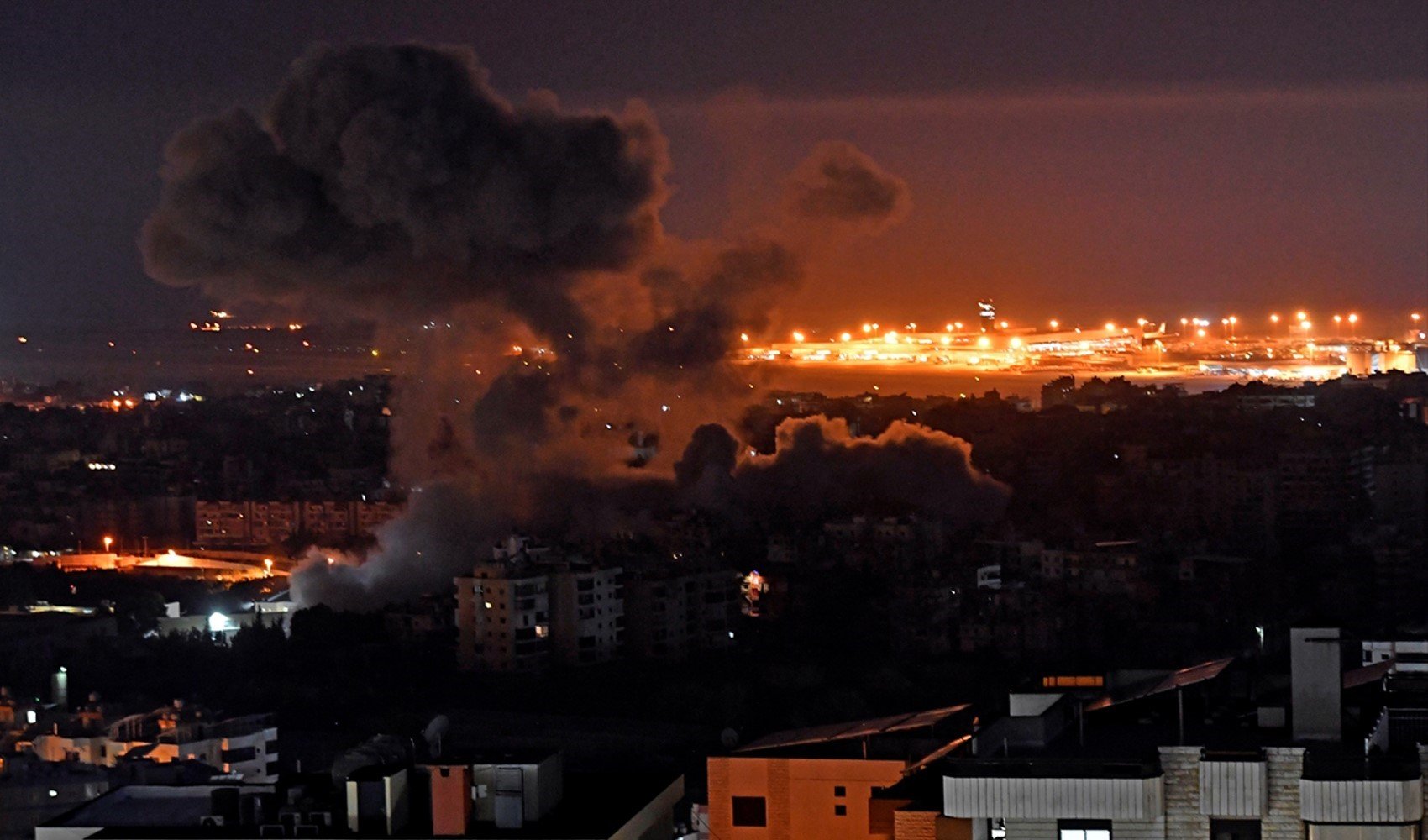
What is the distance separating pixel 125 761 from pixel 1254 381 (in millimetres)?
41650

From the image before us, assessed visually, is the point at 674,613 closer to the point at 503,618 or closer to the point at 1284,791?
the point at 503,618

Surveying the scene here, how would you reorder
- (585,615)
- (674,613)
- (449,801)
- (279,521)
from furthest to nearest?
(279,521), (674,613), (585,615), (449,801)

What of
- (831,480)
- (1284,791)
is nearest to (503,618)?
(831,480)

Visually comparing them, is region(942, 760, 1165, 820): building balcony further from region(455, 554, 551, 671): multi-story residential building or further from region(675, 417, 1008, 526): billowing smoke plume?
region(675, 417, 1008, 526): billowing smoke plume

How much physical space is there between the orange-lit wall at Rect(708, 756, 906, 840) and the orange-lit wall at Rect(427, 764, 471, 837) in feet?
4.31

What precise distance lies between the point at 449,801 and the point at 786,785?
1.70 meters

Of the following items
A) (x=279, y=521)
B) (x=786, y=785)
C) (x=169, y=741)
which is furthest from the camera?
(x=279, y=521)

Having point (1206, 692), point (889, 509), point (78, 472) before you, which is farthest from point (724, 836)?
point (78, 472)

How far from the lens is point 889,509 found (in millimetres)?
45250

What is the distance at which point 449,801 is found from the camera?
1111cm

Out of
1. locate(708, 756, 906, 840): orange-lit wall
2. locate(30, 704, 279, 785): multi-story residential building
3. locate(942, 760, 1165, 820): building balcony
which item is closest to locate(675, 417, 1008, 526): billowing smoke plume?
locate(30, 704, 279, 785): multi-story residential building

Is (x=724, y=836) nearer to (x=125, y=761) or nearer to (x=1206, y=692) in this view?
(x=1206, y=692)

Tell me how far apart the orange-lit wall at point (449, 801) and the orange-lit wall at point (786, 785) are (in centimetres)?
131

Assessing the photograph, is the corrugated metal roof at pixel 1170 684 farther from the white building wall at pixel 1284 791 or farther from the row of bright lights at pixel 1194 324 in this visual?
the row of bright lights at pixel 1194 324
